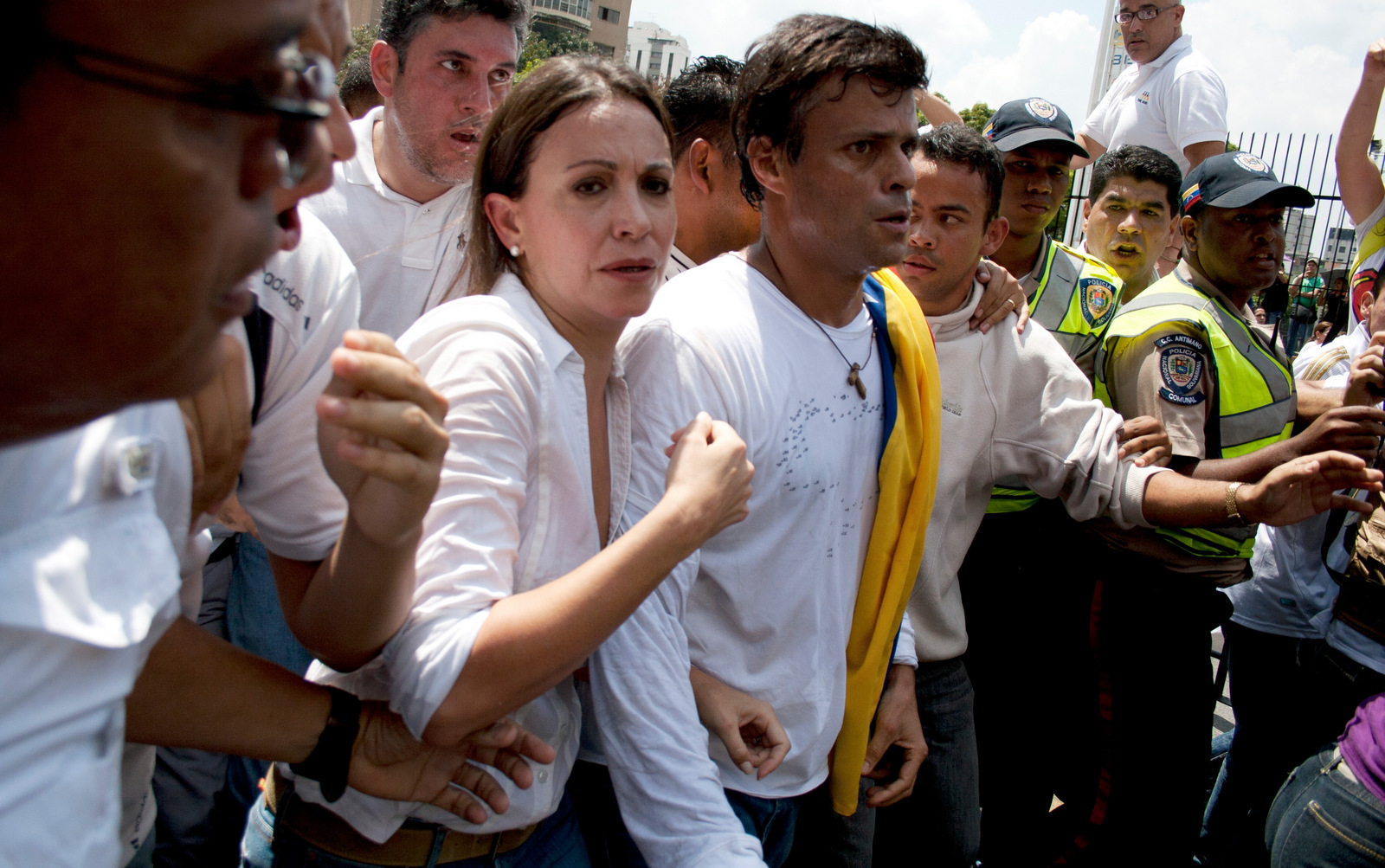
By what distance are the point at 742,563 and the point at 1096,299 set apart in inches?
87.8

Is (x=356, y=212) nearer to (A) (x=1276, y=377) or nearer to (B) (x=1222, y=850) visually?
(A) (x=1276, y=377)

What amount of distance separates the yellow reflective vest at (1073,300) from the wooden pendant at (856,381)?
52.3 inches

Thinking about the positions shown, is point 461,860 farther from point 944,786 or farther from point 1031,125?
point 1031,125

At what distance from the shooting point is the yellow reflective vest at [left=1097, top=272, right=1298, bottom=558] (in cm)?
298

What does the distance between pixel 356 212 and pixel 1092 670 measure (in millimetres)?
2859

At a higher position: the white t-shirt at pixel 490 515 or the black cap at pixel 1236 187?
the black cap at pixel 1236 187

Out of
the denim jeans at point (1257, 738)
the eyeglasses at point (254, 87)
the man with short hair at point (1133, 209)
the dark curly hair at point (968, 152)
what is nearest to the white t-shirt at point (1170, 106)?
the man with short hair at point (1133, 209)

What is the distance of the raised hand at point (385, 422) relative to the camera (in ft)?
3.14

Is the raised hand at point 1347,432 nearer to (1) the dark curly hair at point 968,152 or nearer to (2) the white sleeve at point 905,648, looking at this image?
(1) the dark curly hair at point 968,152

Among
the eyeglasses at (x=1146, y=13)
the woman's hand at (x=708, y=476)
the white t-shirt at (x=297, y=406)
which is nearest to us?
the white t-shirt at (x=297, y=406)

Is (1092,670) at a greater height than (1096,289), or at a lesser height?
lesser

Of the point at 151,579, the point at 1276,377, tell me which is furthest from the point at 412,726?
the point at 1276,377

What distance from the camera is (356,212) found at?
2910 mm

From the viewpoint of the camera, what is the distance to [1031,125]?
352cm
